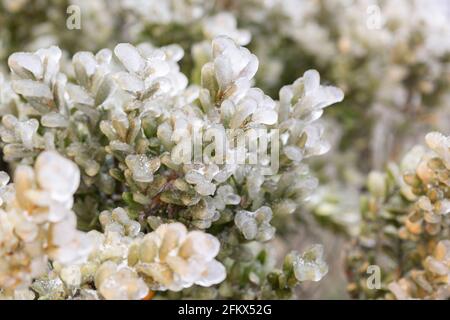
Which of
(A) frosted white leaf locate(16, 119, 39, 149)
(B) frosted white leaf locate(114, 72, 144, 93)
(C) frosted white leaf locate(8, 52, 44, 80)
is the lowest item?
(A) frosted white leaf locate(16, 119, 39, 149)

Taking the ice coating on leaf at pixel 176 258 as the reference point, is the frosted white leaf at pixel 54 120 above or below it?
above

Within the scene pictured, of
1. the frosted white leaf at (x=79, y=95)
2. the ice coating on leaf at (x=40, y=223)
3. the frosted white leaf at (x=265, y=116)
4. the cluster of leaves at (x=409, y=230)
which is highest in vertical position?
the frosted white leaf at (x=79, y=95)

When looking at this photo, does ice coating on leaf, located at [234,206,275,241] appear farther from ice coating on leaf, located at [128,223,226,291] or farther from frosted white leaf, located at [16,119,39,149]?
→ frosted white leaf, located at [16,119,39,149]

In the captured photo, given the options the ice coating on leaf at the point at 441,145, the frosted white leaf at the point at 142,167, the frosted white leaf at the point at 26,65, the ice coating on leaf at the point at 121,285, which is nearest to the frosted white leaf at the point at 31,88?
the frosted white leaf at the point at 26,65

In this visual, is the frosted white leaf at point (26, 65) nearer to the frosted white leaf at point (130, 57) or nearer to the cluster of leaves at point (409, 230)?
the frosted white leaf at point (130, 57)

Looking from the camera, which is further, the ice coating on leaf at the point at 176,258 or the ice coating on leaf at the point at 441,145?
the ice coating on leaf at the point at 441,145

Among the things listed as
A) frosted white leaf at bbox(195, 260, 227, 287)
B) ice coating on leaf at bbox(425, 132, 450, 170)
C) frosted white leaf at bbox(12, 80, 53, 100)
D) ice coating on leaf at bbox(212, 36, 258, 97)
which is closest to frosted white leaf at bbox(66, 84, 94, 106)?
frosted white leaf at bbox(12, 80, 53, 100)

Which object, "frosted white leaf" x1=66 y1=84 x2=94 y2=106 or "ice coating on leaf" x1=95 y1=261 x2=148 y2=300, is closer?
"ice coating on leaf" x1=95 y1=261 x2=148 y2=300
